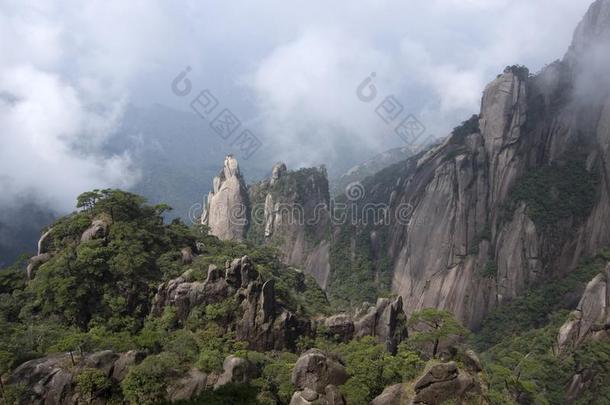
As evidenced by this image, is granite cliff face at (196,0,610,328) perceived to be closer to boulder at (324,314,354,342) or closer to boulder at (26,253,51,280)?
boulder at (324,314,354,342)

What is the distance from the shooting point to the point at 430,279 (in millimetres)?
65750

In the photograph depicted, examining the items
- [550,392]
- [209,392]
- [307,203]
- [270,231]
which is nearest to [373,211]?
[307,203]

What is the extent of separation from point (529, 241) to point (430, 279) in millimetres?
12395

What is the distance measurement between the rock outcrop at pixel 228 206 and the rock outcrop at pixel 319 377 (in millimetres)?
56013

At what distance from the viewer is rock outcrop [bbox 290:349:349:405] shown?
70.9 feet

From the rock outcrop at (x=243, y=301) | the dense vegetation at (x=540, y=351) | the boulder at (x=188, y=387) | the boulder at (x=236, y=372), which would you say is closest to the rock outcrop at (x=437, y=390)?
the dense vegetation at (x=540, y=351)

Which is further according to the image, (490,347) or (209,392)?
(490,347)

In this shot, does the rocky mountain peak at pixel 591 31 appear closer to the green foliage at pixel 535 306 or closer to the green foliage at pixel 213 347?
the green foliage at pixel 535 306

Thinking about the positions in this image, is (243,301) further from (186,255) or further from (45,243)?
(45,243)

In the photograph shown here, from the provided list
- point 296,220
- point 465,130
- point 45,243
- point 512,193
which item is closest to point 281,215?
point 296,220

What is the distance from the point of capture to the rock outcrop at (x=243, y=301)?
27594 millimetres

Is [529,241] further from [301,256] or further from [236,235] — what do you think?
[236,235]

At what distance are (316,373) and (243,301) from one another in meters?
6.86

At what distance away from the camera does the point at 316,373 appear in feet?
74.0
